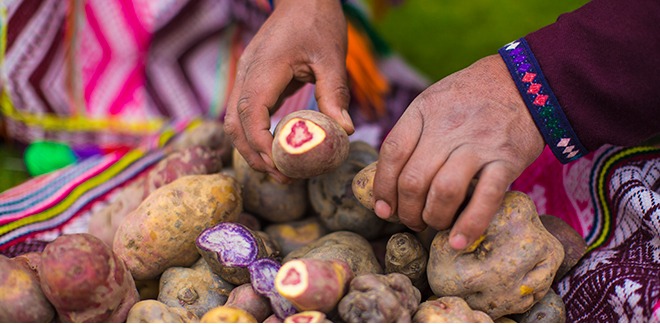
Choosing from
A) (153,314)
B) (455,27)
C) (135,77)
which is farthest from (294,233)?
(455,27)

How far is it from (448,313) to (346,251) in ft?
0.83

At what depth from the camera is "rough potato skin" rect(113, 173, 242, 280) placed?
4.13ft

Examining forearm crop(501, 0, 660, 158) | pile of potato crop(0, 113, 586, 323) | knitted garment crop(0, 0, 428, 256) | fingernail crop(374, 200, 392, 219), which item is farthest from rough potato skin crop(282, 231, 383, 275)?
knitted garment crop(0, 0, 428, 256)

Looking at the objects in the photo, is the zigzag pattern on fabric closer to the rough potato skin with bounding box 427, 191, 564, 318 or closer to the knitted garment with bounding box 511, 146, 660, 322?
the knitted garment with bounding box 511, 146, 660, 322

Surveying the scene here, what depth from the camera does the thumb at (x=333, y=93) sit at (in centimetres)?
128

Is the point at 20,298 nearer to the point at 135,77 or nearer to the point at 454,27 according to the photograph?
the point at 135,77

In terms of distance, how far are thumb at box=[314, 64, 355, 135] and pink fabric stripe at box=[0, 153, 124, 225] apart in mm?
814

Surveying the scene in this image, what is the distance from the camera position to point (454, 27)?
2.66 m

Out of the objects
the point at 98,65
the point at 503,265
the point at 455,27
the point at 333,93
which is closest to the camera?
the point at 503,265

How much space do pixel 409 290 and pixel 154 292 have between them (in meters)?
0.58

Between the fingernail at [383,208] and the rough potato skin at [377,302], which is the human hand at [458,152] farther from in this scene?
the rough potato skin at [377,302]

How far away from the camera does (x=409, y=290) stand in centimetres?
108

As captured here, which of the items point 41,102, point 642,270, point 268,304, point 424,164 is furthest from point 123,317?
point 41,102

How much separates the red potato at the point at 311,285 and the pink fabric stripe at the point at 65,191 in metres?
0.89
